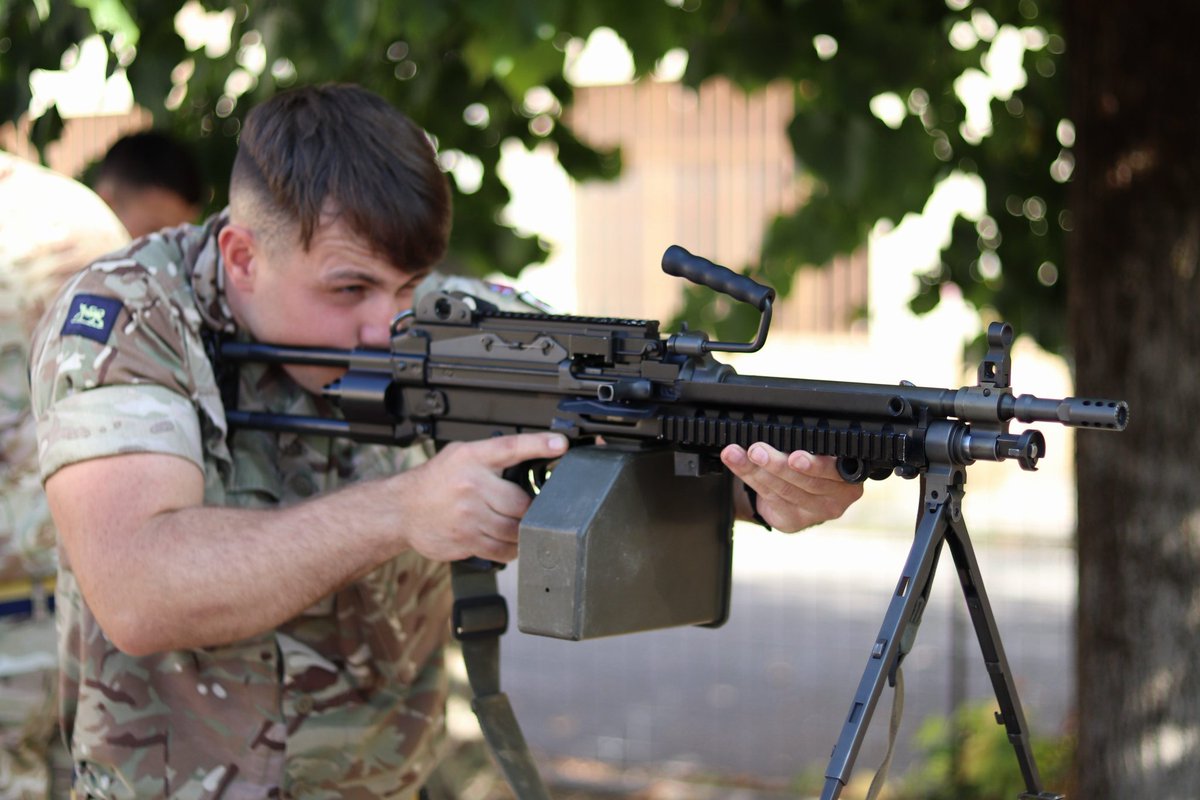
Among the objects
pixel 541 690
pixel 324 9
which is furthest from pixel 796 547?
pixel 324 9

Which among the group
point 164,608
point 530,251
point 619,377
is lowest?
point 164,608

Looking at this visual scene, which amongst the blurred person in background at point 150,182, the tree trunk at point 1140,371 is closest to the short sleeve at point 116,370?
the blurred person in background at point 150,182

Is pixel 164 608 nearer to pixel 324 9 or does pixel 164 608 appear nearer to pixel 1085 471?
pixel 324 9

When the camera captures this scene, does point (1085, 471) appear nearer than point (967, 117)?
Yes

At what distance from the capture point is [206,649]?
2.57 metres

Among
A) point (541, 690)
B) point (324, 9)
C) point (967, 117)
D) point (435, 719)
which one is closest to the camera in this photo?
point (435, 719)

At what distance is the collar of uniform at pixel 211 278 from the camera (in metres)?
2.63

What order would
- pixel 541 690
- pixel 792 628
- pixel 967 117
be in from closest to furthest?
pixel 967 117, pixel 541 690, pixel 792 628

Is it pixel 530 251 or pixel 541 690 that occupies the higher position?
pixel 530 251

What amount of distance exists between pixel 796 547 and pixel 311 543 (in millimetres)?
9734

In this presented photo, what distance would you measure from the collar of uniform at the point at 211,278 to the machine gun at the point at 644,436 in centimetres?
6

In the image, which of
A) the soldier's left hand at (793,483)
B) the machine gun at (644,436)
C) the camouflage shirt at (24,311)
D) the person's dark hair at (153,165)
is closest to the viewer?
the machine gun at (644,436)

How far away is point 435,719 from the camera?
2.82 meters

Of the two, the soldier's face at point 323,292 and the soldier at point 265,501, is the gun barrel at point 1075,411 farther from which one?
the soldier's face at point 323,292
